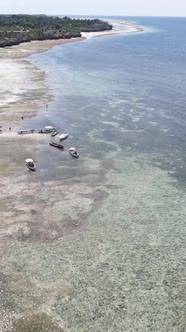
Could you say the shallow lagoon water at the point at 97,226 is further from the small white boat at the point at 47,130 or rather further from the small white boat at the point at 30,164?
the small white boat at the point at 47,130

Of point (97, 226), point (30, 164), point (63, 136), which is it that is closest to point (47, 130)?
point (63, 136)

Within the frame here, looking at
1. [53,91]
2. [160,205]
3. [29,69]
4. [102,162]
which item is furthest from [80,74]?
[160,205]

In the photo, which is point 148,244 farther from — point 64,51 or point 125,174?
point 64,51

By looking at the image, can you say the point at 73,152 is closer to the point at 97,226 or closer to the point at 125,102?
the point at 97,226

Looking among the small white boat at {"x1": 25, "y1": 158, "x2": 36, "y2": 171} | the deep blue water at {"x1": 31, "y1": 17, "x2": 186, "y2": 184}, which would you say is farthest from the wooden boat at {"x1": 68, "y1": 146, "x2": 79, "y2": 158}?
the small white boat at {"x1": 25, "y1": 158, "x2": 36, "y2": 171}

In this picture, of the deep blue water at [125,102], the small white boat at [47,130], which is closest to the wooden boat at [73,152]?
the deep blue water at [125,102]
